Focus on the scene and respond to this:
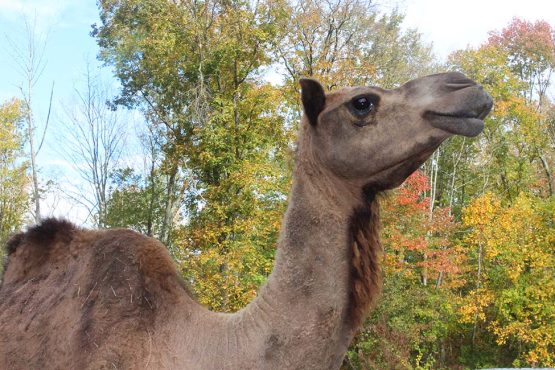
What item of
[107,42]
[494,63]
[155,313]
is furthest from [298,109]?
[155,313]

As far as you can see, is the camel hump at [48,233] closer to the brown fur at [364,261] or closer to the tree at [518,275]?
the brown fur at [364,261]

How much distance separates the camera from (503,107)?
3612 cm

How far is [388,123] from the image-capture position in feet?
10.5

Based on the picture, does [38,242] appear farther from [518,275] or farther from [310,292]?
[518,275]

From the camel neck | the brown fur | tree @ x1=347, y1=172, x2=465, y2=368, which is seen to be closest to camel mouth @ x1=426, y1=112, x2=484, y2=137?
the brown fur

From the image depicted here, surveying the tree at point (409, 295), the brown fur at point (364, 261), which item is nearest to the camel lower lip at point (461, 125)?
the brown fur at point (364, 261)

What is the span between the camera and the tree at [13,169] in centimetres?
3938

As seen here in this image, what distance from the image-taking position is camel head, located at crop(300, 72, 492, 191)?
119 inches

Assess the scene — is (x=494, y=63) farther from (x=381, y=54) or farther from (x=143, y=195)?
(x=143, y=195)

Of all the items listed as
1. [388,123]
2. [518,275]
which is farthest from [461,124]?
[518,275]

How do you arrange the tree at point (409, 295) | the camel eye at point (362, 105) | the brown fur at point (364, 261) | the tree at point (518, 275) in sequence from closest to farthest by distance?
the brown fur at point (364, 261) → the camel eye at point (362, 105) → the tree at point (409, 295) → the tree at point (518, 275)

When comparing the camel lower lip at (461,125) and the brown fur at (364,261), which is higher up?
the camel lower lip at (461,125)

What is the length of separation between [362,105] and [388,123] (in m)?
0.19

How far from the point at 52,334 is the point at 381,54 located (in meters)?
34.6
